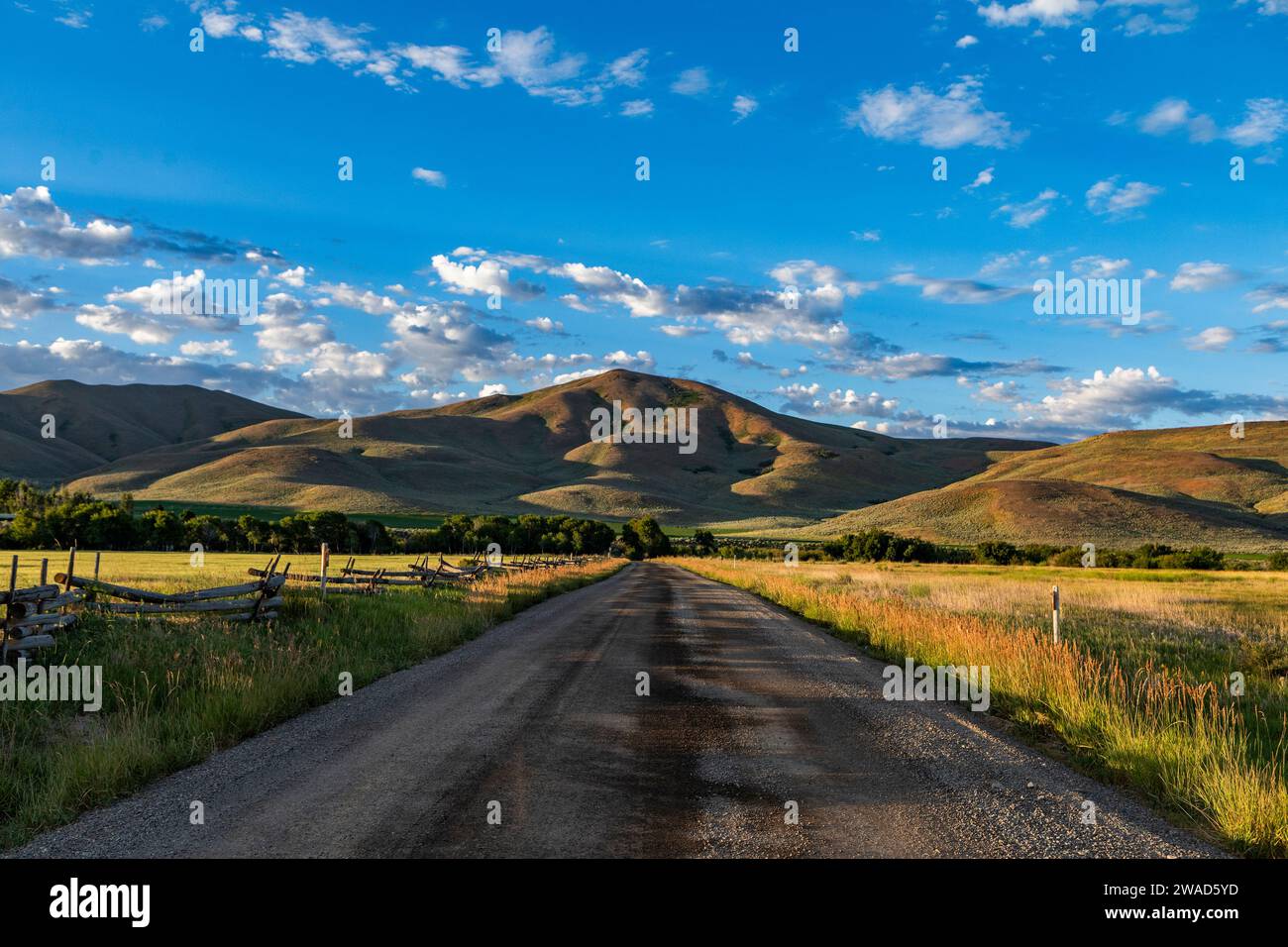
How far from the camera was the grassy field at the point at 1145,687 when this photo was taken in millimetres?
6141

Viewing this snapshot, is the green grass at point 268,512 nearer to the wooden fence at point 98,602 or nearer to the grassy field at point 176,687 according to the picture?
the wooden fence at point 98,602

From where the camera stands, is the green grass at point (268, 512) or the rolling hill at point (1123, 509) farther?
the green grass at point (268, 512)

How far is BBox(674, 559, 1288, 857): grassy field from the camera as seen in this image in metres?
6.14

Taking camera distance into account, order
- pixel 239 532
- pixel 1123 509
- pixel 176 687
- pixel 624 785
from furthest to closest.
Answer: pixel 1123 509 → pixel 239 532 → pixel 176 687 → pixel 624 785

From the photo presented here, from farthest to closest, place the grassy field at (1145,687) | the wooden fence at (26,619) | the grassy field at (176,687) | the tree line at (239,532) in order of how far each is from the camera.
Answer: the tree line at (239,532)
the wooden fence at (26,619)
the grassy field at (176,687)
the grassy field at (1145,687)

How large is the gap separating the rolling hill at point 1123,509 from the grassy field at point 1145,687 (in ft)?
321

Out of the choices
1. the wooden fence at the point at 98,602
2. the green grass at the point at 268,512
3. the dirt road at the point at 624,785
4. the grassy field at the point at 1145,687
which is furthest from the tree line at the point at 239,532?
the dirt road at the point at 624,785

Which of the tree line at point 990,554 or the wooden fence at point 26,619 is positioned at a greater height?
the wooden fence at point 26,619

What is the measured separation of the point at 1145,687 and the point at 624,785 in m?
6.55

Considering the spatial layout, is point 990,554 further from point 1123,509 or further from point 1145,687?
point 1145,687

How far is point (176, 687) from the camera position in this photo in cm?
938

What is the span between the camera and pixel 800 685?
459 inches

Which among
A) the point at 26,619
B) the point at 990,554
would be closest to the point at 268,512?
the point at 990,554

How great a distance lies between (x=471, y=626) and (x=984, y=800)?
45.3ft
